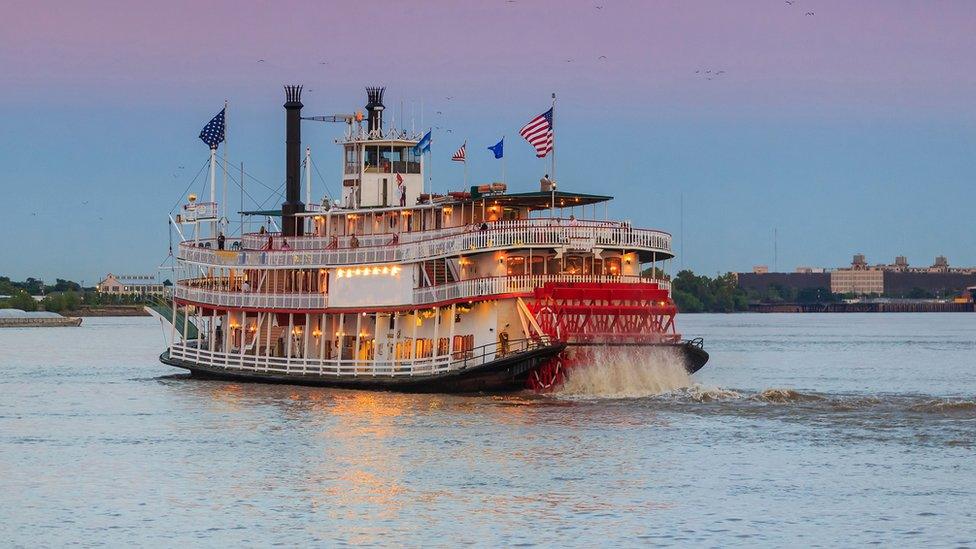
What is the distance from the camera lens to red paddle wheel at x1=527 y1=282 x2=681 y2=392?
151 ft

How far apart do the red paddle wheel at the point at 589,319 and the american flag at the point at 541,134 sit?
5046 millimetres

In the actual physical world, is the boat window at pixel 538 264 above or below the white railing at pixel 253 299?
above

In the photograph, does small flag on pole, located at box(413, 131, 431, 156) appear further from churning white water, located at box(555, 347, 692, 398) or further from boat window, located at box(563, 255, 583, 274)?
churning white water, located at box(555, 347, 692, 398)

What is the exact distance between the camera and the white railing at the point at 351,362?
157 feet

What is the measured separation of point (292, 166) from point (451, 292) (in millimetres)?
16010

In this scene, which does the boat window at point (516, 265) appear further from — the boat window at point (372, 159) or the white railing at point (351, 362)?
the boat window at point (372, 159)

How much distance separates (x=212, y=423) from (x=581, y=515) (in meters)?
18.7

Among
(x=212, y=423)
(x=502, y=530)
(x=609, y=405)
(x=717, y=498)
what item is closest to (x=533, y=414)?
(x=609, y=405)

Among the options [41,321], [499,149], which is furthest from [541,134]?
[41,321]

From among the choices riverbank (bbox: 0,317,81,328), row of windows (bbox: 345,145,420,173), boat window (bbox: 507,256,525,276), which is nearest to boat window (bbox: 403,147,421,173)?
row of windows (bbox: 345,145,420,173)

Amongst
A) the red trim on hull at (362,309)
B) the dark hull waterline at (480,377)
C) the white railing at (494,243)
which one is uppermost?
the white railing at (494,243)

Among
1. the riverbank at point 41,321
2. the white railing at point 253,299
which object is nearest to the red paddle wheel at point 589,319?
the white railing at point 253,299

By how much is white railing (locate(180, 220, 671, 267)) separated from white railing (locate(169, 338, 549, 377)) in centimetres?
323

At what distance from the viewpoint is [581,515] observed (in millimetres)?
28484
